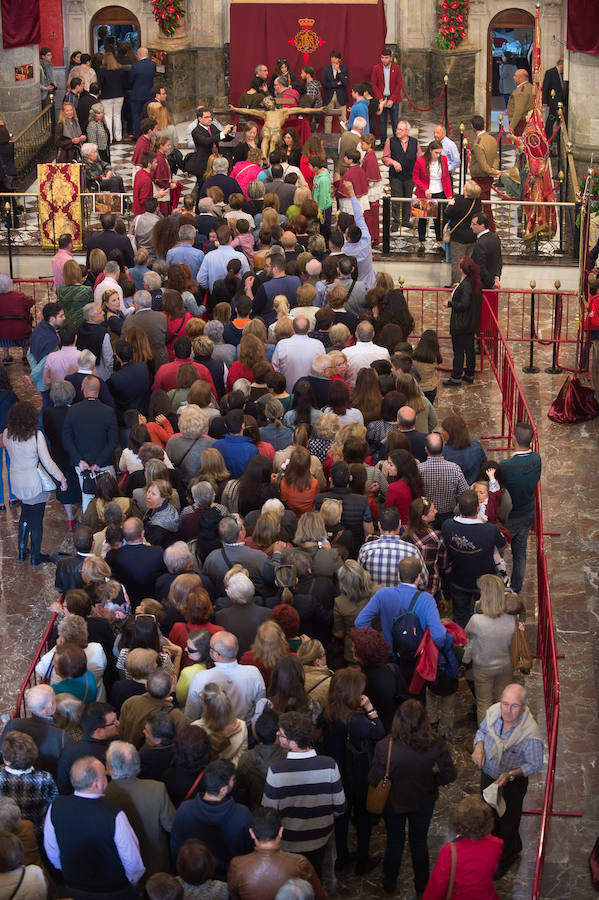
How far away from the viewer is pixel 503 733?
26.3 feet

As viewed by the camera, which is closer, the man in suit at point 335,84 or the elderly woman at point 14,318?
the elderly woman at point 14,318

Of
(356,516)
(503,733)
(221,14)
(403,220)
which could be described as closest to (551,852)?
(503,733)

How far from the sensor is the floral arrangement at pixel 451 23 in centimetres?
2514

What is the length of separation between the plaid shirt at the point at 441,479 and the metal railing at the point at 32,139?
13082 millimetres

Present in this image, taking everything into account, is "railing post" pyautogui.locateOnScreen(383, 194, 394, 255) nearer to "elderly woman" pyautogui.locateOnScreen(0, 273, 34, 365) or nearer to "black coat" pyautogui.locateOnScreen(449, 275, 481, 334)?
"black coat" pyautogui.locateOnScreen(449, 275, 481, 334)

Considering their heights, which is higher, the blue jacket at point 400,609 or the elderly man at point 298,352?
the elderly man at point 298,352

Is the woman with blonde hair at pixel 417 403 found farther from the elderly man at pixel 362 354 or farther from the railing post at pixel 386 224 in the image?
the railing post at pixel 386 224

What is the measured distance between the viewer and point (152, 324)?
12.7 metres

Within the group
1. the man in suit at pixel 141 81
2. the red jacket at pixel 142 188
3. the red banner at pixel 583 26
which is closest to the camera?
the red jacket at pixel 142 188

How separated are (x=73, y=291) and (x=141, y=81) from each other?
11.3 m

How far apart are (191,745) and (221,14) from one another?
2134 centimetres

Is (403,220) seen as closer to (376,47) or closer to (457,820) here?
(376,47)

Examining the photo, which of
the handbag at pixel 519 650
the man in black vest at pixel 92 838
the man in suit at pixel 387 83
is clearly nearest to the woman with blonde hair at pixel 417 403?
the handbag at pixel 519 650

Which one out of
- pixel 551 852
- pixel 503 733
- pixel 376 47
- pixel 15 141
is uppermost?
pixel 376 47
